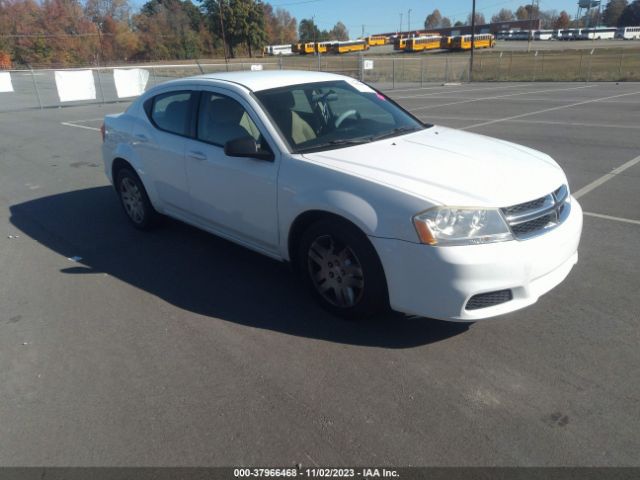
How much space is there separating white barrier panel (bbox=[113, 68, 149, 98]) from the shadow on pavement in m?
18.0

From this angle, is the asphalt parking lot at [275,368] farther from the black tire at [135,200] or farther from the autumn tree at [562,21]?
the autumn tree at [562,21]

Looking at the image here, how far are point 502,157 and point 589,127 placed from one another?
32.5 feet

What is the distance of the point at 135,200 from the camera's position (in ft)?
19.0

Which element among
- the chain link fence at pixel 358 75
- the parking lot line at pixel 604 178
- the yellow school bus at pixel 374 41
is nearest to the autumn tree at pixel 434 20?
the yellow school bus at pixel 374 41

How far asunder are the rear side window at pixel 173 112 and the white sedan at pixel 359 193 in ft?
0.06

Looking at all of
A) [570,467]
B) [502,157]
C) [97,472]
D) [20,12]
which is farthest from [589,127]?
[20,12]

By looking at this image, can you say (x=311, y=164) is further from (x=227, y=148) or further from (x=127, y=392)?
(x=127, y=392)

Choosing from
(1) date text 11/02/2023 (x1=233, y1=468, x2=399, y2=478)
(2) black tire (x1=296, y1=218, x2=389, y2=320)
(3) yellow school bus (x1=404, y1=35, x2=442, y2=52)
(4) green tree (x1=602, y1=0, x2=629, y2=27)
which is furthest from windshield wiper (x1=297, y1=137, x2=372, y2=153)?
(4) green tree (x1=602, y1=0, x2=629, y2=27)

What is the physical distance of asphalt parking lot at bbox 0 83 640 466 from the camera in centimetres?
261

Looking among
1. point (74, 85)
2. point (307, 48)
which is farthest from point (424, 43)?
point (74, 85)

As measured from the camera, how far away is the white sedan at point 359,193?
122 inches

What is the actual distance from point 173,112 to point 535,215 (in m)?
3.45

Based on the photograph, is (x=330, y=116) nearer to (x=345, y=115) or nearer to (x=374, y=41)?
(x=345, y=115)

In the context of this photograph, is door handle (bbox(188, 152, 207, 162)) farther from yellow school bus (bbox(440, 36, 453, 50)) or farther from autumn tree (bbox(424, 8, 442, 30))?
autumn tree (bbox(424, 8, 442, 30))
